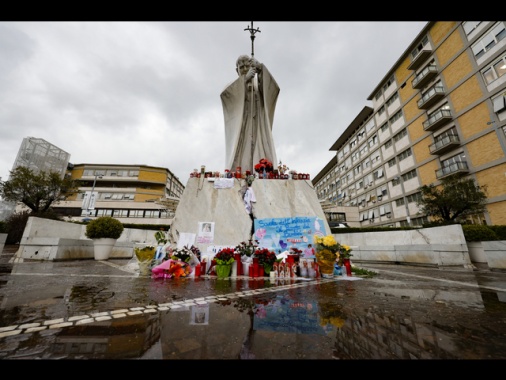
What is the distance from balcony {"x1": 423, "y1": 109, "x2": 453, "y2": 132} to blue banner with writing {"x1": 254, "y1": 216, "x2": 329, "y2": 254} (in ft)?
89.6

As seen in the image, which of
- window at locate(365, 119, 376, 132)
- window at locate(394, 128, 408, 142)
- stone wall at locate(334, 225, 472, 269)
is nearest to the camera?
stone wall at locate(334, 225, 472, 269)

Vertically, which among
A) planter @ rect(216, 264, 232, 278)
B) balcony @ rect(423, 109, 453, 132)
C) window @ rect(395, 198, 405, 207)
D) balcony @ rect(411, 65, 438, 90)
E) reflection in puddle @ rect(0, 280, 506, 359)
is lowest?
reflection in puddle @ rect(0, 280, 506, 359)

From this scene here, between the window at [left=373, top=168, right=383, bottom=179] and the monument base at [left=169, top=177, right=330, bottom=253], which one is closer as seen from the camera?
the monument base at [left=169, top=177, right=330, bottom=253]

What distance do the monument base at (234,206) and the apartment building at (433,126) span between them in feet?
10.4

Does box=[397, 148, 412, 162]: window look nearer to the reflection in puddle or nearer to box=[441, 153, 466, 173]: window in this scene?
box=[441, 153, 466, 173]: window

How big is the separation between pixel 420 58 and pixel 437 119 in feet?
31.0

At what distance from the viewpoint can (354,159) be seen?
45.9m

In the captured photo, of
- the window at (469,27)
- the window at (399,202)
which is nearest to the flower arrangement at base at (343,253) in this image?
the window at (399,202)

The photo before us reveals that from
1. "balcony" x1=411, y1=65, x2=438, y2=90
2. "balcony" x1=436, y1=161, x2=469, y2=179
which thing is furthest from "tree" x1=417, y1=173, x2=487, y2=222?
"balcony" x1=411, y1=65, x2=438, y2=90

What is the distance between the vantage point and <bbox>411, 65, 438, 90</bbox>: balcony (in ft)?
89.5

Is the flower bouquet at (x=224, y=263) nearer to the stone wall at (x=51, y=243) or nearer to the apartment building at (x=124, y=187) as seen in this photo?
the stone wall at (x=51, y=243)
